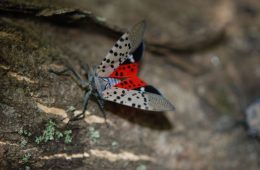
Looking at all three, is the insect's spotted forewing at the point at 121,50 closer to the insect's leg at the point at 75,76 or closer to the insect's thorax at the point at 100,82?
the insect's thorax at the point at 100,82

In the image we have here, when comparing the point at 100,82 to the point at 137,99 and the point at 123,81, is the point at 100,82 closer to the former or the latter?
the point at 123,81

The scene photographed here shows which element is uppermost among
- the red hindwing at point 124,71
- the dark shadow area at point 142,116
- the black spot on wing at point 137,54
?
the black spot on wing at point 137,54

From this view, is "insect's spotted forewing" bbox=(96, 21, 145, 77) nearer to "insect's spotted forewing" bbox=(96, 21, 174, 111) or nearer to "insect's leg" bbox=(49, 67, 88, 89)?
"insect's spotted forewing" bbox=(96, 21, 174, 111)

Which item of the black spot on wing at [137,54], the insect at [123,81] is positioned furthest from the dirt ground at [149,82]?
the black spot on wing at [137,54]

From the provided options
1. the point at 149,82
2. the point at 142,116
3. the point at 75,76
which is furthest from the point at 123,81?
the point at 149,82

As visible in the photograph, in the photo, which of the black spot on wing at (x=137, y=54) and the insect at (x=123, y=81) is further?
the black spot on wing at (x=137, y=54)

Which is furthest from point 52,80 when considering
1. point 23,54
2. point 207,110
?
point 207,110

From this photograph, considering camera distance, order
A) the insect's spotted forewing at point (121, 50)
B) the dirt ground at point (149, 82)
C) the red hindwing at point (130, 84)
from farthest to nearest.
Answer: the red hindwing at point (130, 84), the insect's spotted forewing at point (121, 50), the dirt ground at point (149, 82)

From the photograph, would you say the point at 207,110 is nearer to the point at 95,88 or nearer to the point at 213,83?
the point at 213,83
